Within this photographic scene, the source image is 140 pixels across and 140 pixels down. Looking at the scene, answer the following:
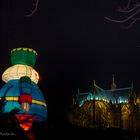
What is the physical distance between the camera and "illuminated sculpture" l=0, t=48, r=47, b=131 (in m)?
46.3

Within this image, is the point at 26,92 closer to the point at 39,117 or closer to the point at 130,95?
the point at 39,117

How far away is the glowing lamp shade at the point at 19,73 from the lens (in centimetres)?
4956

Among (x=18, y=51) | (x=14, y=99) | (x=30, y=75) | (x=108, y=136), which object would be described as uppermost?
(x=18, y=51)

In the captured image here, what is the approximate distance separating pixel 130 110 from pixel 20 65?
34.5 meters

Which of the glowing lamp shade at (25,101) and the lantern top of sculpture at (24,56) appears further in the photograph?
the lantern top of sculpture at (24,56)

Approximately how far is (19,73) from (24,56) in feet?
9.18

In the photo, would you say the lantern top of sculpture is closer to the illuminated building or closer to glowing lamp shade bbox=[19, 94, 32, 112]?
glowing lamp shade bbox=[19, 94, 32, 112]

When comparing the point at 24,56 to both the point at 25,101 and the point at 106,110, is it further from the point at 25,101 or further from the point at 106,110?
the point at 106,110

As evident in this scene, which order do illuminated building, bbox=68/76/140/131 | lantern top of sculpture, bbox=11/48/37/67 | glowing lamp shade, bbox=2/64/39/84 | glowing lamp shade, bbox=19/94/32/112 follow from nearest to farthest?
1. glowing lamp shade, bbox=19/94/32/112
2. glowing lamp shade, bbox=2/64/39/84
3. lantern top of sculpture, bbox=11/48/37/67
4. illuminated building, bbox=68/76/140/131

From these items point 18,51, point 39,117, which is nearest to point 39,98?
point 39,117

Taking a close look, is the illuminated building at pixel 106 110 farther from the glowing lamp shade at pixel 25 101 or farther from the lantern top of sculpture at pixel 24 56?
the glowing lamp shade at pixel 25 101

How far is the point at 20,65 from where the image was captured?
5069cm

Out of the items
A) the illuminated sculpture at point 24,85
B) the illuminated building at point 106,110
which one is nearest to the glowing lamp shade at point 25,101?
the illuminated sculpture at point 24,85

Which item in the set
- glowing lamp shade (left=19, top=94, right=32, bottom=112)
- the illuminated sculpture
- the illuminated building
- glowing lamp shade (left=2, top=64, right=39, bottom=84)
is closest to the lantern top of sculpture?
the illuminated sculpture
